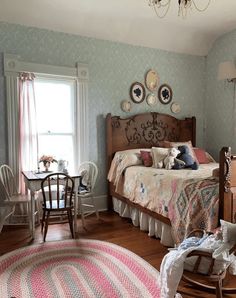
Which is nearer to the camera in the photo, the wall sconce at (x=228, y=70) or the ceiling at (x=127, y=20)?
the ceiling at (x=127, y=20)

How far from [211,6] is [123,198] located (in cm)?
291

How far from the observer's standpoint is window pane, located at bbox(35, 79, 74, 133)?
13.1 feet

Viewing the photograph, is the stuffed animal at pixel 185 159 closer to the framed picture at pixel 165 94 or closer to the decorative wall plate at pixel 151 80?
the framed picture at pixel 165 94

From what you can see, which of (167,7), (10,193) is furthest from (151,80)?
(10,193)

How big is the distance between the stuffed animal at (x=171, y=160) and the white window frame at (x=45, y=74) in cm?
124

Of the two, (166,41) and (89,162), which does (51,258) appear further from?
(166,41)

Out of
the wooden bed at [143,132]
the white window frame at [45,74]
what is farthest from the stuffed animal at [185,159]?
the white window frame at [45,74]

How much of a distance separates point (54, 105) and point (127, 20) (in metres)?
1.67

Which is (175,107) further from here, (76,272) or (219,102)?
(76,272)

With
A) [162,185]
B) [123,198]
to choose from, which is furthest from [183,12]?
[123,198]

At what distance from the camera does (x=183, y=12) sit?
390 cm

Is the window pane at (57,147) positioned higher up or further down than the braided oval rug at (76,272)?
higher up

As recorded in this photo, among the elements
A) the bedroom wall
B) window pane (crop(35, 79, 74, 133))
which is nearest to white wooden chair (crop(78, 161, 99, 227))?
window pane (crop(35, 79, 74, 133))

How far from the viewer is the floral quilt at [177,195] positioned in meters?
2.57
